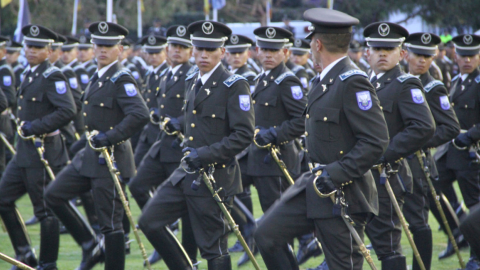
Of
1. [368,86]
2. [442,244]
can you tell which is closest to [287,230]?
[368,86]

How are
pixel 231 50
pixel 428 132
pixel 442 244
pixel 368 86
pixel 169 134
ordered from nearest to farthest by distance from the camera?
1. pixel 368 86
2. pixel 428 132
3. pixel 169 134
4. pixel 442 244
5. pixel 231 50

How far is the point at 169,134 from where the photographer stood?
24.2 feet

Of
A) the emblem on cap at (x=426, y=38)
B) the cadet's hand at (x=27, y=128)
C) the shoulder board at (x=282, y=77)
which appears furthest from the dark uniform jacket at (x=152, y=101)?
the emblem on cap at (x=426, y=38)

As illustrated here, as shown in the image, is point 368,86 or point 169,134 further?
point 169,134

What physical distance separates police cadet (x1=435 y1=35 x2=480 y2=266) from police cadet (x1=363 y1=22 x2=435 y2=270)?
1.56 metres

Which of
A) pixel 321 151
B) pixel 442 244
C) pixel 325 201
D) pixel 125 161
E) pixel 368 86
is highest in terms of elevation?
pixel 368 86

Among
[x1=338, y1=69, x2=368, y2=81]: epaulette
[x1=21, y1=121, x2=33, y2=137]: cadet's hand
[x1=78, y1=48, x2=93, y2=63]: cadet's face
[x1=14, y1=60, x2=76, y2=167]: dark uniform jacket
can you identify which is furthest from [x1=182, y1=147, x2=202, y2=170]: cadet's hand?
[x1=78, y1=48, x2=93, y2=63]: cadet's face

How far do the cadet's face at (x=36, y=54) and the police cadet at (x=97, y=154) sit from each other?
96 cm

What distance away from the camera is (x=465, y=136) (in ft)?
23.2

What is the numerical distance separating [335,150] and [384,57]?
173cm

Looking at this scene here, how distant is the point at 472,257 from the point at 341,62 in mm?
3332

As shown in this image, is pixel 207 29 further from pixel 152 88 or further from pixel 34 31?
pixel 152 88

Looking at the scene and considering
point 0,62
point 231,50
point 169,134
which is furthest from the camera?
point 0,62

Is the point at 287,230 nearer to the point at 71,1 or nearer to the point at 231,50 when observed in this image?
the point at 231,50
